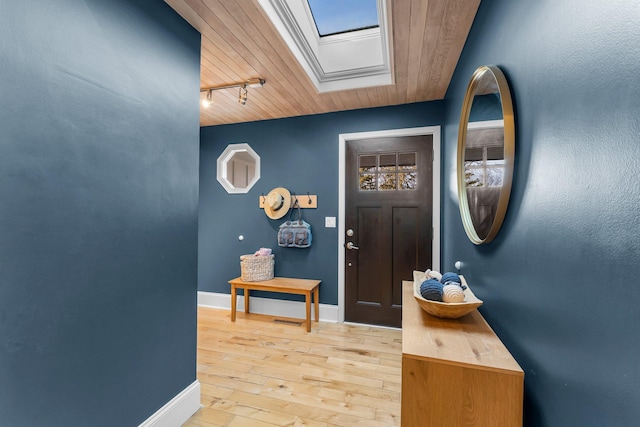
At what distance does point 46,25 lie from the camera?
0.97m

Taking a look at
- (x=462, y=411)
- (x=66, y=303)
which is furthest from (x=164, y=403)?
(x=462, y=411)

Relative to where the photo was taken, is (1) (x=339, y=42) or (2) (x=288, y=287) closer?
(1) (x=339, y=42)

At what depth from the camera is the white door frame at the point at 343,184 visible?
270 centimetres

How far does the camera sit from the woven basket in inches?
116

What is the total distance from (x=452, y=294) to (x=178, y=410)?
1.66 meters

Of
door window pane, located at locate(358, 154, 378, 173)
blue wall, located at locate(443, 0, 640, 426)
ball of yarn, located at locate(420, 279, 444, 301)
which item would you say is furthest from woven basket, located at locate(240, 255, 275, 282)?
blue wall, located at locate(443, 0, 640, 426)

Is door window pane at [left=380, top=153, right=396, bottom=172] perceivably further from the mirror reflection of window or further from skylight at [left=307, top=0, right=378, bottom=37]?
the mirror reflection of window

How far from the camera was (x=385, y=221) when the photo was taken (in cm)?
288

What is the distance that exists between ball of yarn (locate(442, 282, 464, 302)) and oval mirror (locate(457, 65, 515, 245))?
0.91 feet

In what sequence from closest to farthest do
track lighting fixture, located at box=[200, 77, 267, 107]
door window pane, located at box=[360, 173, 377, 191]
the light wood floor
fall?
the light wood floor
track lighting fixture, located at box=[200, 77, 267, 107]
door window pane, located at box=[360, 173, 377, 191]

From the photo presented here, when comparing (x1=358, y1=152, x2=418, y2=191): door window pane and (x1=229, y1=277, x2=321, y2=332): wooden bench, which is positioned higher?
(x1=358, y1=152, x2=418, y2=191): door window pane

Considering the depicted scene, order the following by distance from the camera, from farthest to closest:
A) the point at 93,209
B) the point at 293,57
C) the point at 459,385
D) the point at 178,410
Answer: the point at 293,57 < the point at 178,410 < the point at 93,209 < the point at 459,385

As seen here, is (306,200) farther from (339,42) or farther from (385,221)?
(339,42)

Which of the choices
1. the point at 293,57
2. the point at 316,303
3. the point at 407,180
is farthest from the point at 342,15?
the point at 316,303
